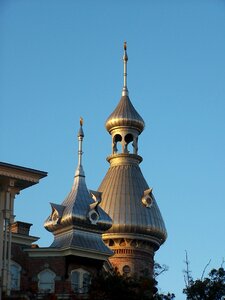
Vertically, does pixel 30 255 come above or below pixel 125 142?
below

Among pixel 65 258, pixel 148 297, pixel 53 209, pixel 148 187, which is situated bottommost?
pixel 148 297

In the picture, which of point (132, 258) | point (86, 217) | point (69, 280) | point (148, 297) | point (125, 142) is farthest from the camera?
point (125, 142)

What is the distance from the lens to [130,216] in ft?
237

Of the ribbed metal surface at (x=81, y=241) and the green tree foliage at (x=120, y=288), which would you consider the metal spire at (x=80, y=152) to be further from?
the green tree foliage at (x=120, y=288)

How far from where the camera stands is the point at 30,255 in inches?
2080

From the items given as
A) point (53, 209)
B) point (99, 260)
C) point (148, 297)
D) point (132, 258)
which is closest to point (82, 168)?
point (53, 209)

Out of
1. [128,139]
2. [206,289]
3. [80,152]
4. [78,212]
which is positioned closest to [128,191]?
[128,139]

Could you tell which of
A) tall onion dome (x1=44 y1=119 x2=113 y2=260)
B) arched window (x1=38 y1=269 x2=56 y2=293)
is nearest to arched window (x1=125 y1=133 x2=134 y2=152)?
tall onion dome (x1=44 y1=119 x2=113 y2=260)

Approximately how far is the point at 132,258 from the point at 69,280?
67.0ft

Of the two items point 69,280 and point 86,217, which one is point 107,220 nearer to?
point 86,217

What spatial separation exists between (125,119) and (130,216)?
8.76 meters

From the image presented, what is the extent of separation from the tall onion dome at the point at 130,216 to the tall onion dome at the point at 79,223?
11.7m

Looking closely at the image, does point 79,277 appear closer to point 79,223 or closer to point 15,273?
point 15,273

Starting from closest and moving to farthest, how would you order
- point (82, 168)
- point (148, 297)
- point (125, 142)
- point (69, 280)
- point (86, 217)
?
point (148, 297) < point (69, 280) < point (86, 217) < point (82, 168) < point (125, 142)
